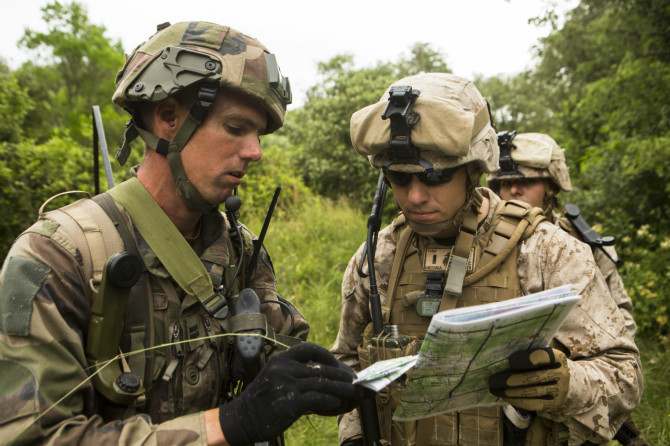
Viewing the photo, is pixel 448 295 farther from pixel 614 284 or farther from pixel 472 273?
pixel 614 284

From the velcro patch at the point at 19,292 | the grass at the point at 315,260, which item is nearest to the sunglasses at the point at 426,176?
the velcro patch at the point at 19,292

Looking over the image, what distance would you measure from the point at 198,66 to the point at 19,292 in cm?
99

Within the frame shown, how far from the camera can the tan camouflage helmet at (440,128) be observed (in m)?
2.00

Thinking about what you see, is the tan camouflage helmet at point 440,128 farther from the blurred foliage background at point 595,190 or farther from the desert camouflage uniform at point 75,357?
the blurred foliage background at point 595,190

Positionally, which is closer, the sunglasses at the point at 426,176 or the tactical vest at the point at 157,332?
the tactical vest at the point at 157,332

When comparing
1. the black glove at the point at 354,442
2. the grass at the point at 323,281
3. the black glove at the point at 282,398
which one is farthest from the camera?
the grass at the point at 323,281

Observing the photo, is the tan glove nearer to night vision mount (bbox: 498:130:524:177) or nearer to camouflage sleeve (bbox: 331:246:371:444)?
camouflage sleeve (bbox: 331:246:371:444)

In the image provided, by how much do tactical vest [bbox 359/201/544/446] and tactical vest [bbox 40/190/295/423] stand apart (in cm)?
64

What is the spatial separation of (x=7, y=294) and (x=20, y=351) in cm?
17

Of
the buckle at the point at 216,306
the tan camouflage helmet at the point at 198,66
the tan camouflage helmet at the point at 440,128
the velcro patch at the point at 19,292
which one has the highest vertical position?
the tan camouflage helmet at the point at 198,66

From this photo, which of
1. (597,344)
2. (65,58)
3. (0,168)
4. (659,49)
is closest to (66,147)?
(0,168)

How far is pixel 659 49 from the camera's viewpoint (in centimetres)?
582

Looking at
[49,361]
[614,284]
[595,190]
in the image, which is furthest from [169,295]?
[595,190]

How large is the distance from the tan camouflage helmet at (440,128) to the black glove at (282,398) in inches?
36.8
